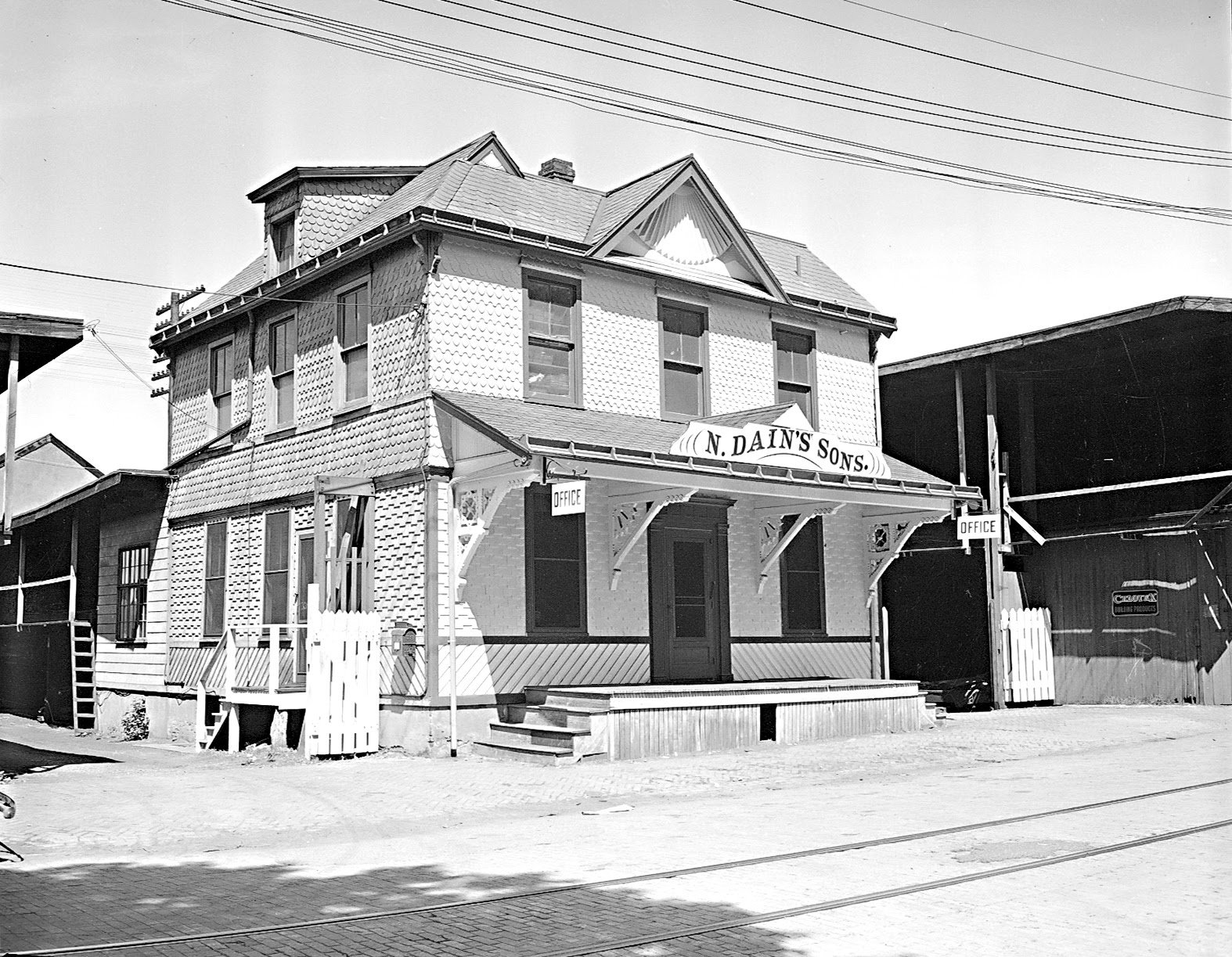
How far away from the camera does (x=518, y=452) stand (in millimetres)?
15039

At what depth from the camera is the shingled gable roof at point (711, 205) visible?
61.9 feet

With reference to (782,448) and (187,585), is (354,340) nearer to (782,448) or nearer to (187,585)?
(187,585)

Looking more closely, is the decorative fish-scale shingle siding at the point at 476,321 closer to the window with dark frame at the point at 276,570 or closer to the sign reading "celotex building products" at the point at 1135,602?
the window with dark frame at the point at 276,570

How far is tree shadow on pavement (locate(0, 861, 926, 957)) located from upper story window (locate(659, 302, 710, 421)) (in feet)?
39.1

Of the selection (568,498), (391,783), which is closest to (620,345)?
(568,498)

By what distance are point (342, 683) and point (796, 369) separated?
32.0 feet

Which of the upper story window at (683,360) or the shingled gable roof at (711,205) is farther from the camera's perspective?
the upper story window at (683,360)

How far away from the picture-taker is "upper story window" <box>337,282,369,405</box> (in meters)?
18.5

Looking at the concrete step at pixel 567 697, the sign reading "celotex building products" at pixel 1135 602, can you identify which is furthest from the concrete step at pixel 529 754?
the sign reading "celotex building products" at pixel 1135 602

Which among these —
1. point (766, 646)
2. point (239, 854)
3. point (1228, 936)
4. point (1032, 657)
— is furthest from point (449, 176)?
point (1228, 936)

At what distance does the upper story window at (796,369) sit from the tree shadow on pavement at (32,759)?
472 inches

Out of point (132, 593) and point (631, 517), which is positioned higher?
point (631, 517)

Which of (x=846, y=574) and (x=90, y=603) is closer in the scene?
(x=846, y=574)

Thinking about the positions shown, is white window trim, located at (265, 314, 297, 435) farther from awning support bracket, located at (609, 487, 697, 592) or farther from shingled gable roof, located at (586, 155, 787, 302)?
awning support bracket, located at (609, 487, 697, 592)
